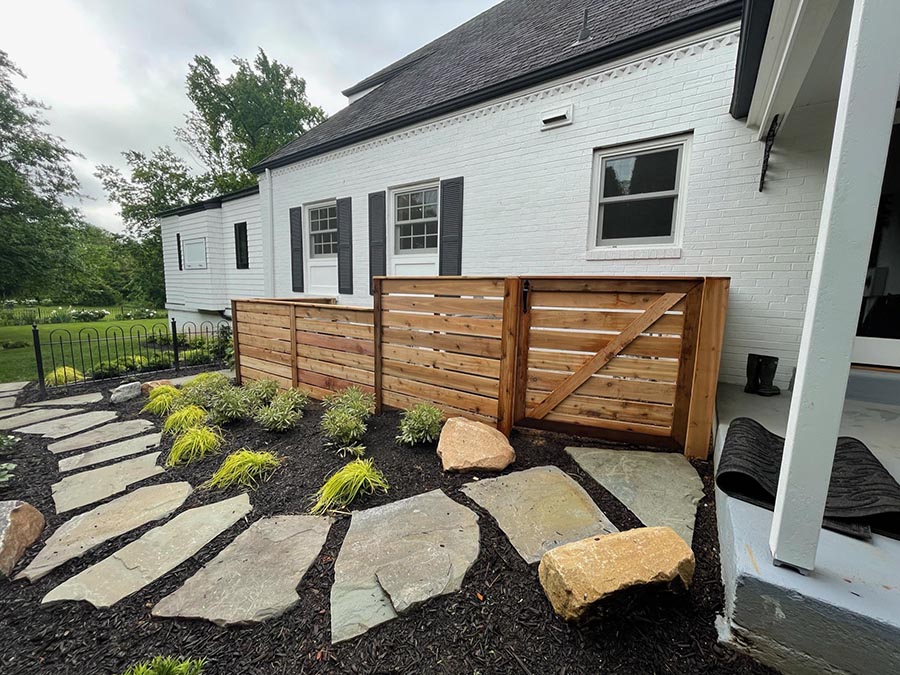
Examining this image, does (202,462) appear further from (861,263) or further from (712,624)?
(861,263)

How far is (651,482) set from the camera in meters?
2.35

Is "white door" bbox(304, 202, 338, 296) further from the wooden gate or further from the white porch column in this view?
the white porch column

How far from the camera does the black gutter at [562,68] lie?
363 cm

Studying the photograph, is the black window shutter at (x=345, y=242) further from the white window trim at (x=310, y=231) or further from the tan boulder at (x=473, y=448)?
the tan boulder at (x=473, y=448)

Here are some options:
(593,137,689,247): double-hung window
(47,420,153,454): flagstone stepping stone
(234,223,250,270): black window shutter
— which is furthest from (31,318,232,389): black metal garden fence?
(593,137,689,247): double-hung window

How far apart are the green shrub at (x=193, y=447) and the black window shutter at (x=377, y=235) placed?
374 cm

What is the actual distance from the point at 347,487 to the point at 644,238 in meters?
4.19

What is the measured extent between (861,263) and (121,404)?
6.60 m

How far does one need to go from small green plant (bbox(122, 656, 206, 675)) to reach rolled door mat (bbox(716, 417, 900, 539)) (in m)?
2.31

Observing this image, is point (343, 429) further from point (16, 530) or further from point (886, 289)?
point (886, 289)

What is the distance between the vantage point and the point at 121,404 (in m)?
4.62

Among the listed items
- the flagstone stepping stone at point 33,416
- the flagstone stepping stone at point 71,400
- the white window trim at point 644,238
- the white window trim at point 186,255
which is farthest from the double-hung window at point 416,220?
the white window trim at point 186,255

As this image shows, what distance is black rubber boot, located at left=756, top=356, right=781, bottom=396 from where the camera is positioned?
3.38 meters

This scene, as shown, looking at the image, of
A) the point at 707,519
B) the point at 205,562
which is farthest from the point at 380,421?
the point at 707,519
